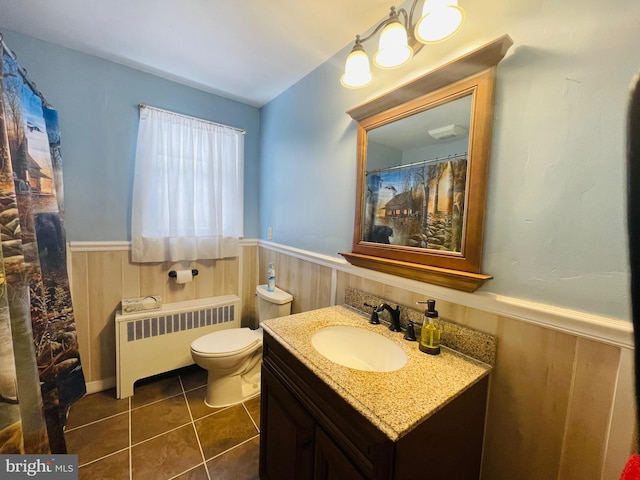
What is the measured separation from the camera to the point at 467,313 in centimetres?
97

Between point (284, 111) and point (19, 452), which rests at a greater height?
→ point (284, 111)

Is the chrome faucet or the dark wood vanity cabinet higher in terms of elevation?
the chrome faucet

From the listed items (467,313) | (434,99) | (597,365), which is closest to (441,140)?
(434,99)

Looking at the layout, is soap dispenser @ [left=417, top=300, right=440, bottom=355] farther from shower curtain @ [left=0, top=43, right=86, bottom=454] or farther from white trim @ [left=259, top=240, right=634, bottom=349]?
shower curtain @ [left=0, top=43, right=86, bottom=454]

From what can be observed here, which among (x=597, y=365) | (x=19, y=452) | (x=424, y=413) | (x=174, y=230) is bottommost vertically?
(x=19, y=452)

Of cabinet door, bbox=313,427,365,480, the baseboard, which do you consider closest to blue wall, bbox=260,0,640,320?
cabinet door, bbox=313,427,365,480

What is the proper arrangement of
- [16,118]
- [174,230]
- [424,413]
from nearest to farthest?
[424,413]
[16,118]
[174,230]

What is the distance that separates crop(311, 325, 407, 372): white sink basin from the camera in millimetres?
1083

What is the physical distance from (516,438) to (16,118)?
237 cm

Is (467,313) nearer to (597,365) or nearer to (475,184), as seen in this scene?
(597,365)

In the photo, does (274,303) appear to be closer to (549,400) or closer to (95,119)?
(549,400)

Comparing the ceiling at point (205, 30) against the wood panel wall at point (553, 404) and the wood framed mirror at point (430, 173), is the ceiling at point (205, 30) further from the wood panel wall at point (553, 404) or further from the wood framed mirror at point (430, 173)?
the wood panel wall at point (553, 404)

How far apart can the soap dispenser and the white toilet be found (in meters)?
1.08

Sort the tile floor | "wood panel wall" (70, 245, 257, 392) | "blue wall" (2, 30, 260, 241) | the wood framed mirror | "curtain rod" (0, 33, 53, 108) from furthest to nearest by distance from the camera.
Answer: "wood panel wall" (70, 245, 257, 392), "blue wall" (2, 30, 260, 241), the tile floor, "curtain rod" (0, 33, 53, 108), the wood framed mirror
